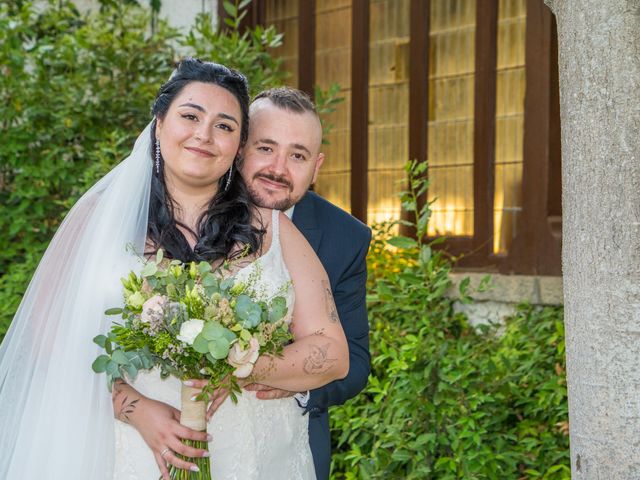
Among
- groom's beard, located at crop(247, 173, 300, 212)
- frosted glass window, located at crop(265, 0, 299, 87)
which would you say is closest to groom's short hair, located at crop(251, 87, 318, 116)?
groom's beard, located at crop(247, 173, 300, 212)

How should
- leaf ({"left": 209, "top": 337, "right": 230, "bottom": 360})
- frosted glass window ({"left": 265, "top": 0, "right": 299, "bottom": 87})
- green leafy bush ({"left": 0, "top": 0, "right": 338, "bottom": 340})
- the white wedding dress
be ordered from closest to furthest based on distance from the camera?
leaf ({"left": 209, "top": 337, "right": 230, "bottom": 360})
the white wedding dress
green leafy bush ({"left": 0, "top": 0, "right": 338, "bottom": 340})
frosted glass window ({"left": 265, "top": 0, "right": 299, "bottom": 87})

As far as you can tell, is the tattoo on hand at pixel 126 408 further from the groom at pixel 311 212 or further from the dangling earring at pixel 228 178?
the dangling earring at pixel 228 178

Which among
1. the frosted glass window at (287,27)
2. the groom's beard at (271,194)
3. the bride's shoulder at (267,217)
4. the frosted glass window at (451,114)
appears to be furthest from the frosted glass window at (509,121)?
the bride's shoulder at (267,217)

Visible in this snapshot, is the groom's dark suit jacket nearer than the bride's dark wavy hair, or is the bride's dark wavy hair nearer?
the bride's dark wavy hair

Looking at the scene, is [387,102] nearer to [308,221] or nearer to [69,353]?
[308,221]

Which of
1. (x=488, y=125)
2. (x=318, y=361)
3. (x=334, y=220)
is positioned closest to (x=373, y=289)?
Answer: (x=488, y=125)

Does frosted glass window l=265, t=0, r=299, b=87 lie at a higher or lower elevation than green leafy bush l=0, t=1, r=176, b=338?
higher

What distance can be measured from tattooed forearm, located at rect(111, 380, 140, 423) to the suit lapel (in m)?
0.90

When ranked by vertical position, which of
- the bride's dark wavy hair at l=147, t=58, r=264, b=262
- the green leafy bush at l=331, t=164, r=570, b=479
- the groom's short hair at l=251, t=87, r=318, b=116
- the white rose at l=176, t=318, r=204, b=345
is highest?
the groom's short hair at l=251, t=87, r=318, b=116

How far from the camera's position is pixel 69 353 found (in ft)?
9.71

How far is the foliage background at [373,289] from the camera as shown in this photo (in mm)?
4480

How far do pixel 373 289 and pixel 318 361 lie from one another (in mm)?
2580

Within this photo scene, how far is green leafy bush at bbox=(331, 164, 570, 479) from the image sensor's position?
14.4 feet

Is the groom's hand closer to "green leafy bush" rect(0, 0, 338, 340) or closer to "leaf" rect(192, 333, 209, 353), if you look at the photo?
"leaf" rect(192, 333, 209, 353)
